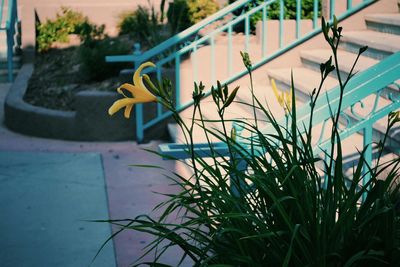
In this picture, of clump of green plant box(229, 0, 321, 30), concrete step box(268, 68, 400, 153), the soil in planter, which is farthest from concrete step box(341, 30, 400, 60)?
the soil in planter

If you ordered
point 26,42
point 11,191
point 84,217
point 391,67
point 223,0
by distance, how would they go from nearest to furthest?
point 391,67 → point 84,217 → point 11,191 → point 26,42 → point 223,0

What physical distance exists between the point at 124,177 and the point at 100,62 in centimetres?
312

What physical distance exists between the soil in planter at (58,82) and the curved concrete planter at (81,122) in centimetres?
44

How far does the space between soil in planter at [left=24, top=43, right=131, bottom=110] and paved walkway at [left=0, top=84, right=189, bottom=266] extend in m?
0.60

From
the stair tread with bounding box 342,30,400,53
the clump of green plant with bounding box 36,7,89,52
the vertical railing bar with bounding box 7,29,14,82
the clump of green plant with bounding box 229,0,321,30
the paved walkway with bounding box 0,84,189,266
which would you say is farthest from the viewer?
the clump of green plant with bounding box 36,7,89,52

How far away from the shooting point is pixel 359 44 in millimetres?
8656

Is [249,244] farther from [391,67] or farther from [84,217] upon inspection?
[84,217]

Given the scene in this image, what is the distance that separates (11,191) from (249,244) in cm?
457

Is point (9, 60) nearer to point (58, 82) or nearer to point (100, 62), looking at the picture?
point (58, 82)

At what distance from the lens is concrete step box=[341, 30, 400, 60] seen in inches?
311

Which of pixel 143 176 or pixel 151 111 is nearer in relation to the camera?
pixel 143 176

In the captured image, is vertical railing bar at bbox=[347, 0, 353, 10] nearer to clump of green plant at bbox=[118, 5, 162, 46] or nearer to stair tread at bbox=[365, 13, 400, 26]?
stair tread at bbox=[365, 13, 400, 26]

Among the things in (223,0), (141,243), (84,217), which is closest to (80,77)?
(223,0)

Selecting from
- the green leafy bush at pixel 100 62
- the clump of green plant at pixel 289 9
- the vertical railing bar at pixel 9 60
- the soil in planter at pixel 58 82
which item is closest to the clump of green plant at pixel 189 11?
the green leafy bush at pixel 100 62
